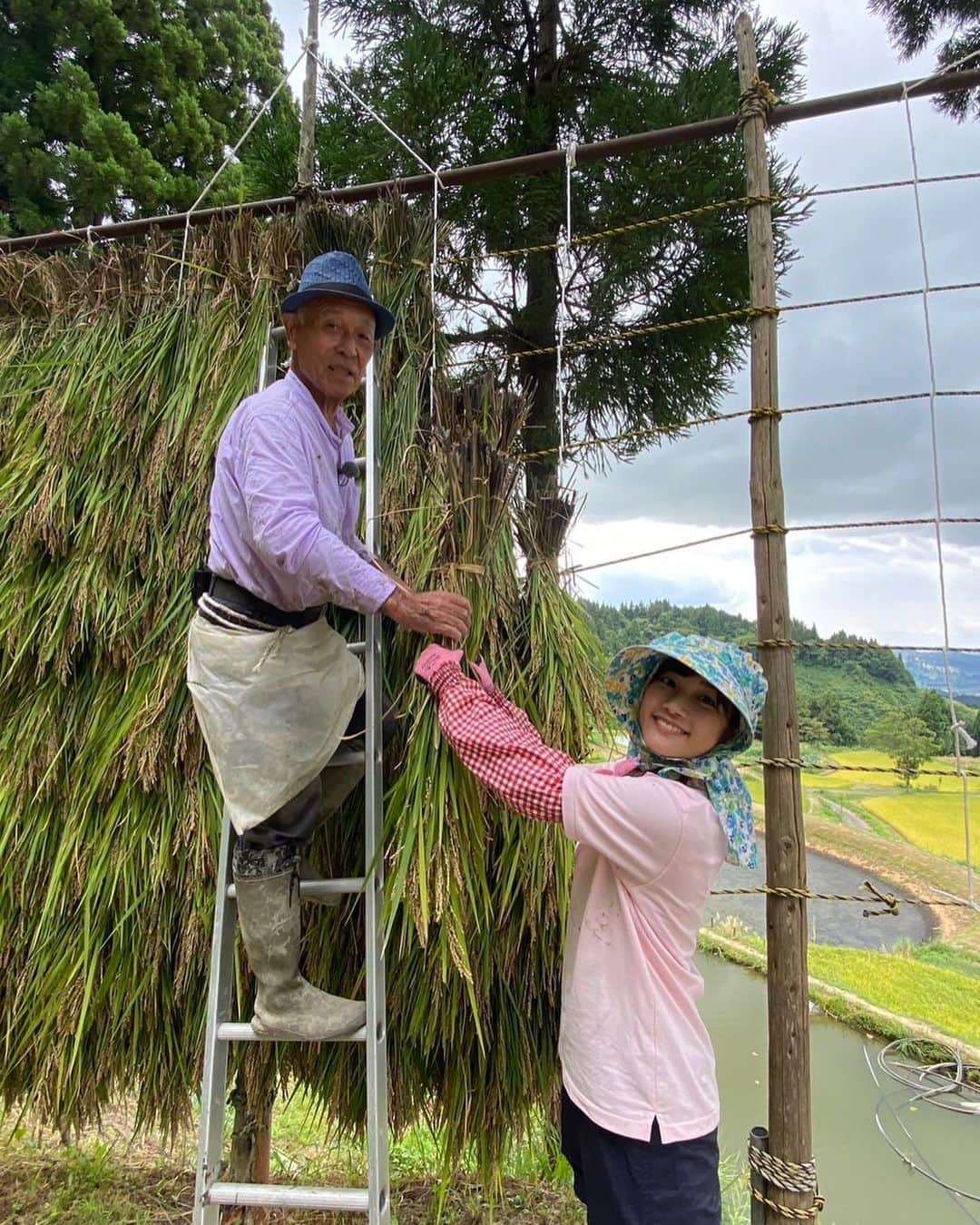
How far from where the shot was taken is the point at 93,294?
2043 mm

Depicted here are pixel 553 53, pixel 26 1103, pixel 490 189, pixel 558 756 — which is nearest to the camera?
pixel 558 756

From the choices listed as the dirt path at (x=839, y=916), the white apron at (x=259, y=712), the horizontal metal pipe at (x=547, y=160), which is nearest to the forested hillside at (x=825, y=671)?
the white apron at (x=259, y=712)

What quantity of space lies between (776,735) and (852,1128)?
2774 millimetres

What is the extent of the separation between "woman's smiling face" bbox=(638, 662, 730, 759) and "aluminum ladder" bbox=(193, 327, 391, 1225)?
1.90 feet

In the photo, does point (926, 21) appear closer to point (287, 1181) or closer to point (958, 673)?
point (958, 673)

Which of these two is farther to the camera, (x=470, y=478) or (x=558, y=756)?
(x=470, y=478)

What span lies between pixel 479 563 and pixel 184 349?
3.38 feet

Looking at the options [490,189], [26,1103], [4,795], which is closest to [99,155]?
[490,189]

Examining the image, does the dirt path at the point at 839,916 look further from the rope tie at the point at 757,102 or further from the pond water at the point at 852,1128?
the rope tie at the point at 757,102

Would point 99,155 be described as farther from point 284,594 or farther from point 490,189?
point 284,594

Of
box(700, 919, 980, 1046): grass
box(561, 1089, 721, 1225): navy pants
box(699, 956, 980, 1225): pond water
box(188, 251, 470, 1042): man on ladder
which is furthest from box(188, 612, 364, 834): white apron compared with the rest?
box(700, 919, 980, 1046): grass

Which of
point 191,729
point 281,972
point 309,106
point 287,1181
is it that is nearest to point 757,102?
point 309,106

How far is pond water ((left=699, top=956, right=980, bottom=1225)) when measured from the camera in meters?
2.72

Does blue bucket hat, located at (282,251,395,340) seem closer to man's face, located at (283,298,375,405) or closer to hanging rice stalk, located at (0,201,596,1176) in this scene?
man's face, located at (283,298,375,405)
